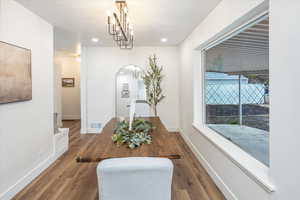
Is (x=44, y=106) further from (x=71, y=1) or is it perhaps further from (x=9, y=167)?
(x=71, y=1)

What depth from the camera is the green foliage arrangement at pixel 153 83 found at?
5855 mm

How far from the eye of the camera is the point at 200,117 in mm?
4234

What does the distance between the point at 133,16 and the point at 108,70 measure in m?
2.86

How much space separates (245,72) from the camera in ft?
8.53

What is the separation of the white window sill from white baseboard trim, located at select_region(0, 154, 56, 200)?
104 inches

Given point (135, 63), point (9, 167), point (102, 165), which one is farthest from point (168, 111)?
point (102, 165)

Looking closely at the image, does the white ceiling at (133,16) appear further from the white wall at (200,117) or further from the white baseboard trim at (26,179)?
the white baseboard trim at (26,179)

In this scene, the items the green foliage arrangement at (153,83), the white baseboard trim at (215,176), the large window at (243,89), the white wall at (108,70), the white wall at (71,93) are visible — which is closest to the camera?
the large window at (243,89)

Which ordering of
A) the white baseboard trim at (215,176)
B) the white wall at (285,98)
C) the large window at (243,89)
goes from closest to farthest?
the white wall at (285,98)
the large window at (243,89)
the white baseboard trim at (215,176)

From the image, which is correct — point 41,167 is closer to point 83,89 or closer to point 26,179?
point 26,179

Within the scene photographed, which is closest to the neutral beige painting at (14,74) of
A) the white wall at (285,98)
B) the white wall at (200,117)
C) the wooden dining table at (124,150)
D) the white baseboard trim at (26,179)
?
the white baseboard trim at (26,179)

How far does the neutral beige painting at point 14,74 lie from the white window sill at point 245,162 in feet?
8.83

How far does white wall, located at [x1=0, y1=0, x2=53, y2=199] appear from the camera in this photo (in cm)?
254

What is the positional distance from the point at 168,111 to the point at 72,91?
14.4 feet
